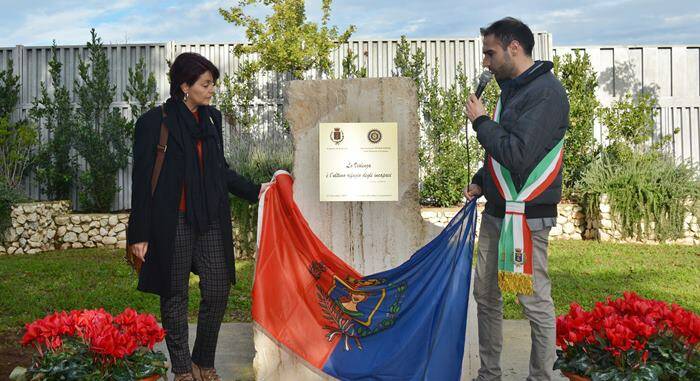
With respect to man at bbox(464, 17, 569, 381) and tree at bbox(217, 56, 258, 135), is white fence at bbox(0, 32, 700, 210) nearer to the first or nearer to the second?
tree at bbox(217, 56, 258, 135)

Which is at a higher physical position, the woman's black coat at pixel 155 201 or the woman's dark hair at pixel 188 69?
the woman's dark hair at pixel 188 69

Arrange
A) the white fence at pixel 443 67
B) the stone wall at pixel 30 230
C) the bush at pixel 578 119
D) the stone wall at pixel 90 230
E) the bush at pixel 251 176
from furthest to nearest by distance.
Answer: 1. the white fence at pixel 443 67
2. the bush at pixel 578 119
3. the stone wall at pixel 90 230
4. the stone wall at pixel 30 230
5. the bush at pixel 251 176

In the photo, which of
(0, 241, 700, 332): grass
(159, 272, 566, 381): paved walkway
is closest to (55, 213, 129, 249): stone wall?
(0, 241, 700, 332): grass

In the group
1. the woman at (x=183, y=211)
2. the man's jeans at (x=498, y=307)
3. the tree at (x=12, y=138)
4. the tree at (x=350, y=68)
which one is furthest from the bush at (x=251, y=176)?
the man's jeans at (x=498, y=307)

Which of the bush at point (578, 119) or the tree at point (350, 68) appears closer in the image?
the bush at point (578, 119)

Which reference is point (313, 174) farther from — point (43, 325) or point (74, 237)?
point (74, 237)

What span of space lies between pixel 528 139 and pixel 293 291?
1.61 metres

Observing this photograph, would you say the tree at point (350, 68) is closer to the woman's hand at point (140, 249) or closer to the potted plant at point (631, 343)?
the woman's hand at point (140, 249)

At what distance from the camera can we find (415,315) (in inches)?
161

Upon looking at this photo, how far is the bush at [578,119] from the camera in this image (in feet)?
41.1

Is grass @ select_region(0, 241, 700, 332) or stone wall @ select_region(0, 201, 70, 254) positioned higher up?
stone wall @ select_region(0, 201, 70, 254)

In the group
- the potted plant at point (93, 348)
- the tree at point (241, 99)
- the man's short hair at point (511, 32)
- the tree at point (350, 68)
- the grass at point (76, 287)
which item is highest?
the tree at point (350, 68)

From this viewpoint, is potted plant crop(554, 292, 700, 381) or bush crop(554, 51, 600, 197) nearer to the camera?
potted plant crop(554, 292, 700, 381)

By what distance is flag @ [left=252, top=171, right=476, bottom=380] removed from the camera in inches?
157
